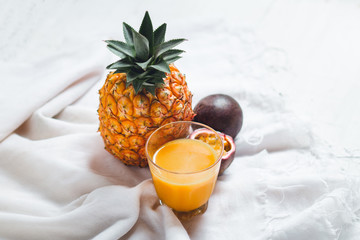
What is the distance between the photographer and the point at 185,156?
1.01 m

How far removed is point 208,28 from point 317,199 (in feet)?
3.64

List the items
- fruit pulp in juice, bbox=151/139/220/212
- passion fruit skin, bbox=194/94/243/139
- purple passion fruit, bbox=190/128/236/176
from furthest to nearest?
passion fruit skin, bbox=194/94/243/139
purple passion fruit, bbox=190/128/236/176
fruit pulp in juice, bbox=151/139/220/212

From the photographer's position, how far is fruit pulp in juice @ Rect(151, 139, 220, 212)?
36.1 inches

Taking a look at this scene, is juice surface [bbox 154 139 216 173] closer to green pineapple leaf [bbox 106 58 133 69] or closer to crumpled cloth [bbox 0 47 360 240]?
crumpled cloth [bbox 0 47 360 240]

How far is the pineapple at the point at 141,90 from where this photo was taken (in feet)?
3.22

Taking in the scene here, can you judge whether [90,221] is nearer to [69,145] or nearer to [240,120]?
[69,145]

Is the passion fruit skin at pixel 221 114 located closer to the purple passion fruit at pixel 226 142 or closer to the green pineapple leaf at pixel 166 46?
the purple passion fruit at pixel 226 142

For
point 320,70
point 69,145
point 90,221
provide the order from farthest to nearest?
point 320,70
point 69,145
point 90,221

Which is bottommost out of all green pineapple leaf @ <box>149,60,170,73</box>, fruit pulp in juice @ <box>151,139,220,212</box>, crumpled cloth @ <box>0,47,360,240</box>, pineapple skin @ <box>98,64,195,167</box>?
crumpled cloth @ <box>0,47,360,240</box>

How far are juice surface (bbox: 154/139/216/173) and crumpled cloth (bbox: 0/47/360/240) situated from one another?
0.12 metres

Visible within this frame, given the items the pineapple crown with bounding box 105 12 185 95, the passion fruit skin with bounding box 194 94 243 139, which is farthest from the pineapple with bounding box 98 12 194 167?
the passion fruit skin with bounding box 194 94 243 139

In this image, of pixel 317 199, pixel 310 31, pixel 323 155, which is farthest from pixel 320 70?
pixel 317 199

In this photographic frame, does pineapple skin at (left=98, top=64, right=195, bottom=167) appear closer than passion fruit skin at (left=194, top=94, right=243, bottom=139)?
Yes

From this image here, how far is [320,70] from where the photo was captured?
1.67 m
